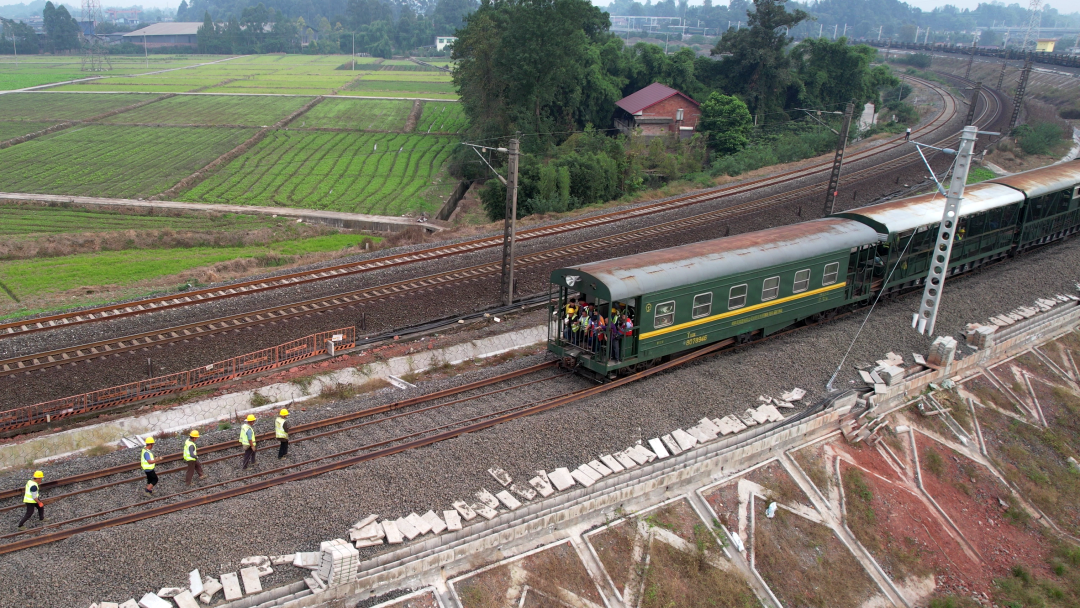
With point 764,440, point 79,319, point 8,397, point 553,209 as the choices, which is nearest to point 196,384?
point 8,397

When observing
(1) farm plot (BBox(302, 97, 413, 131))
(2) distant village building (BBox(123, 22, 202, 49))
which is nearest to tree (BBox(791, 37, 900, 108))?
(1) farm plot (BBox(302, 97, 413, 131))

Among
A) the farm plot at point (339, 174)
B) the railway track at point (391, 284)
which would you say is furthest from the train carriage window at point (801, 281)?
the farm plot at point (339, 174)

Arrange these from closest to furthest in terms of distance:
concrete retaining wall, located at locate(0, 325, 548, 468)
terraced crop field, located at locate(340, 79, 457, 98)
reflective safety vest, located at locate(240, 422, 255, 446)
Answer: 1. reflective safety vest, located at locate(240, 422, 255, 446)
2. concrete retaining wall, located at locate(0, 325, 548, 468)
3. terraced crop field, located at locate(340, 79, 457, 98)

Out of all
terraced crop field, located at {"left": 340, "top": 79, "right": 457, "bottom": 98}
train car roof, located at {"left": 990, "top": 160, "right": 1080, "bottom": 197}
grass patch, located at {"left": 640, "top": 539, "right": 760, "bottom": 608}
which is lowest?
grass patch, located at {"left": 640, "top": 539, "right": 760, "bottom": 608}

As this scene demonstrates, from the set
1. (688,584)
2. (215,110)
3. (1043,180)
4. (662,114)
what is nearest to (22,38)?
(215,110)

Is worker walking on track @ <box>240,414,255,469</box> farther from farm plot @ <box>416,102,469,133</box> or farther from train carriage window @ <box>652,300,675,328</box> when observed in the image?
farm plot @ <box>416,102,469,133</box>

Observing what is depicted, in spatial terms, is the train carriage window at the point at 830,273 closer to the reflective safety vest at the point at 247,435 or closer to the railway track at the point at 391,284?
the railway track at the point at 391,284
